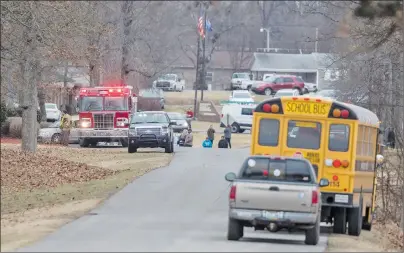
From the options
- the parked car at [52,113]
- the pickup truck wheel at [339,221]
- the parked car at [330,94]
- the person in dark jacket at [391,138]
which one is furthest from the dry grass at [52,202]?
the parked car at [52,113]

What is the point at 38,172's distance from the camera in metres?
30.1

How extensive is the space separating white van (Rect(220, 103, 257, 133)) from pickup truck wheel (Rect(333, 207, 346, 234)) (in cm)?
4841

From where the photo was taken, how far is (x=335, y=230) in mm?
22516

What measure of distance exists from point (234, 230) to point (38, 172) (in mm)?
12629

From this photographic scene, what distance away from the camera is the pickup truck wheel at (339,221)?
2219cm

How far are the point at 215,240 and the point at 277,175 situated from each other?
166 cm

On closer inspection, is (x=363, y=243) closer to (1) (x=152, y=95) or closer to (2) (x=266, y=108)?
(2) (x=266, y=108)

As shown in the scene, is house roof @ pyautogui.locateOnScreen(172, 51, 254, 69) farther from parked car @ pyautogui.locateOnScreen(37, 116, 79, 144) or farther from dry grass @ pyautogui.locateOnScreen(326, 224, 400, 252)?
dry grass @ pyautogui.locateOnScreen(326, 224, 400, 252)

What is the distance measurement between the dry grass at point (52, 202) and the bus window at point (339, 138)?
5.79 meters

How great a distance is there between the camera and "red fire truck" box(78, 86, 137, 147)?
4906 cm

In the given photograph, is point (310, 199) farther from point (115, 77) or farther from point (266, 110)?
point (115, 77)

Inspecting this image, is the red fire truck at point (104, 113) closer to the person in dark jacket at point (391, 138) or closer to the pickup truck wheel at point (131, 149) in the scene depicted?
the pickup truck wheel at point (131, 149)

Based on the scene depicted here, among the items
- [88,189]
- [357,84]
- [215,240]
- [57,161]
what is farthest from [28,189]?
[357,84]

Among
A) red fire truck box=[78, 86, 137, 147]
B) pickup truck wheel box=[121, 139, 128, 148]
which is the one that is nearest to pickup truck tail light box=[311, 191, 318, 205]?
red fire truck box=[78, 86, 137, 147]
